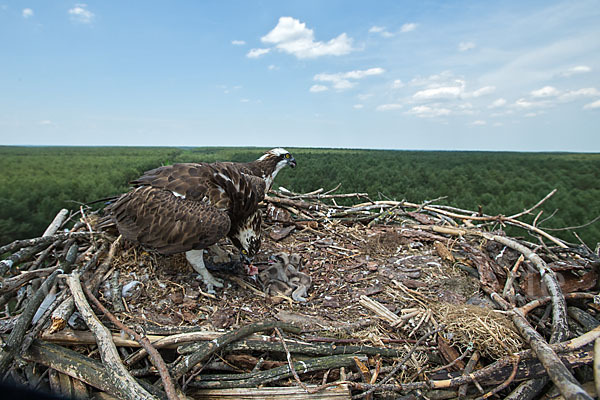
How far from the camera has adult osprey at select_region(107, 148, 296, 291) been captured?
3.51 m

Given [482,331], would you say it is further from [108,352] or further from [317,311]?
[108,352]

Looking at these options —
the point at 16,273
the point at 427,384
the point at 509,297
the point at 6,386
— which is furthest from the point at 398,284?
the point at 16,273

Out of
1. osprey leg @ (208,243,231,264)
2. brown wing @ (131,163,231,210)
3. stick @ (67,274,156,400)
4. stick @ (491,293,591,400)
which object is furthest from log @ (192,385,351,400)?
osprey leg @ (208,243,231,264)

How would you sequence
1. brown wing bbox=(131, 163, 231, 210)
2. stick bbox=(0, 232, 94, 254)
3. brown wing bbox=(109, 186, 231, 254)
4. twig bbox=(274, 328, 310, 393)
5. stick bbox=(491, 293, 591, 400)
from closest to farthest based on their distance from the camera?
1. stick bbox=(491, 293, 591, 400)
2. twig bbox=(274, 328, 310, 393)
3. brown wing bbox=(109, 186, 231, 254)
4. stick bbox=(0, 232, 94, 254)
5. brown wing bbox=(131, 163, 231, 210)

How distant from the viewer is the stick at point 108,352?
225cm

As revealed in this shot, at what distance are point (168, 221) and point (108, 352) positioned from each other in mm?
1389

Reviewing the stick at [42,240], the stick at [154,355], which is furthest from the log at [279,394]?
the stick at [42,240]

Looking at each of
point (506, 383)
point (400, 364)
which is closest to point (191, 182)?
point (400, 364)

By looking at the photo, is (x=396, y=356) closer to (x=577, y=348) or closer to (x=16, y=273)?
(x=577, y=348)

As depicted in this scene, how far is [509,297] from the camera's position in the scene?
11.5ft

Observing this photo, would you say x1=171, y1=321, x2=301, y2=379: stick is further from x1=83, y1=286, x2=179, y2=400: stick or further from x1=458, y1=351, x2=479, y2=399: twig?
x1=458, y1=351, x2=479, y2=399: twig

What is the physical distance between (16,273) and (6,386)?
418cm

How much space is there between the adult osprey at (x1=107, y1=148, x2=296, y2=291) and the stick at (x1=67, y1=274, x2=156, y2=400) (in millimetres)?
812

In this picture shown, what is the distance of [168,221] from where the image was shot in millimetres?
3576
